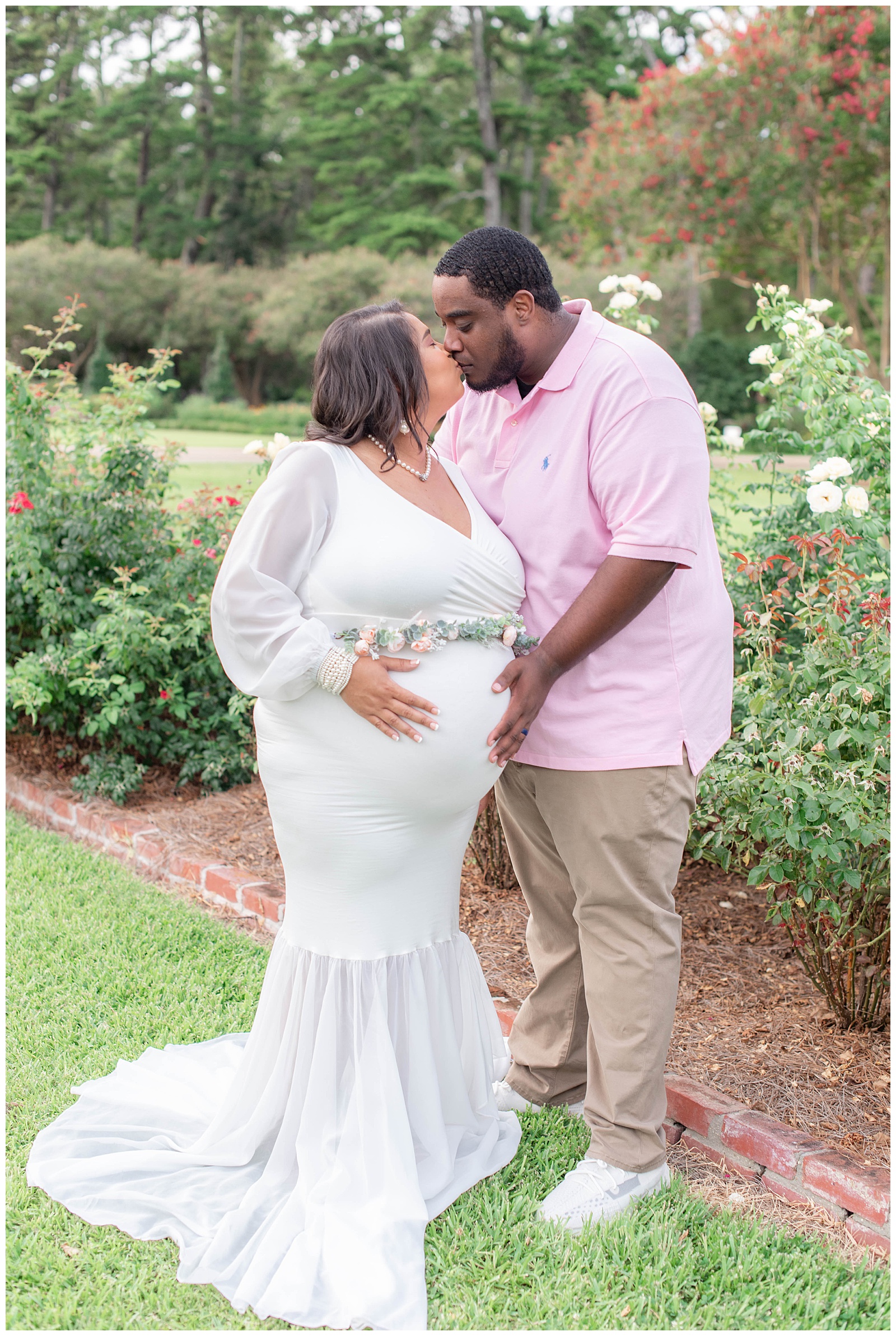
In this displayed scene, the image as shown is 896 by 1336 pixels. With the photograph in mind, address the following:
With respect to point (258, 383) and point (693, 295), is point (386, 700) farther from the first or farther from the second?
point (258, 383)

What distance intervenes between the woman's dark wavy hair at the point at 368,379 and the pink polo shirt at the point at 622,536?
0.33m

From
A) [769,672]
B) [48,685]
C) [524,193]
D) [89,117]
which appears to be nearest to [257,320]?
[524,193]

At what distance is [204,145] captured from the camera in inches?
1421

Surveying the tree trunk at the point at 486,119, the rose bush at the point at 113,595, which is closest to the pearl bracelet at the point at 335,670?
the rose bush at the point at 113,595

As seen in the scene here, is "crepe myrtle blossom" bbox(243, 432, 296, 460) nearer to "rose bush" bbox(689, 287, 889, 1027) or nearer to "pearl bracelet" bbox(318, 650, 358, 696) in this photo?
"rose bush" bbox(689, 287, 889, 1027)

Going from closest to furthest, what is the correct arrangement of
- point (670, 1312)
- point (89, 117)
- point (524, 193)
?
1. point (670, 1312)
2. point (524, 193)
3. point (89, 117)

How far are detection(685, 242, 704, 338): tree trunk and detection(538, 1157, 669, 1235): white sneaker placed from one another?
86.7 ft

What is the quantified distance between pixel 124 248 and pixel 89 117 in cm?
815

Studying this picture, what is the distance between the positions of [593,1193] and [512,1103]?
1.80ft

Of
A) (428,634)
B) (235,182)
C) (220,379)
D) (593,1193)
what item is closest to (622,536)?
(428,634)

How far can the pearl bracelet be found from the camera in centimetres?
243

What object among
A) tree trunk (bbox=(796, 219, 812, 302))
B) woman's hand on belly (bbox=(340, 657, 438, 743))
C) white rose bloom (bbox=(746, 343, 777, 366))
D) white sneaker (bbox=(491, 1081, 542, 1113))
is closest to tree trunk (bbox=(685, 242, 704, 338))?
tree trunk (bbox=(796, 219, 812, 302))

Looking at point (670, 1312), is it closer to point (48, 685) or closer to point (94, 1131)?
point (94, 1131)

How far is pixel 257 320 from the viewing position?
30.3m
